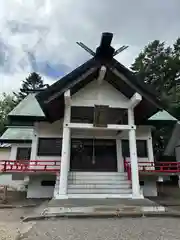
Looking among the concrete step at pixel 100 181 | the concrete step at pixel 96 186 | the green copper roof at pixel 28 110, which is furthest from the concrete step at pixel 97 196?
the green copper roof at pixel 28 110

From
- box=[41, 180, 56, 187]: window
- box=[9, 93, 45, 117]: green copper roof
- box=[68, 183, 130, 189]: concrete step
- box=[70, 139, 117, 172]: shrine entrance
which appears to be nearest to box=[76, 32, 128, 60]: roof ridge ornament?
box=[9, 93, 45, 117]: green copper roof

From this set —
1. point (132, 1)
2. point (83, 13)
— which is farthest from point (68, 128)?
point (132, 1)

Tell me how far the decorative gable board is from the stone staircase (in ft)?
10.1

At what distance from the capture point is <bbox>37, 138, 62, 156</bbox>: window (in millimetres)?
9195

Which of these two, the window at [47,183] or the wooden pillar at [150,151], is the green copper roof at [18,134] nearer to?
the window at [47,183]

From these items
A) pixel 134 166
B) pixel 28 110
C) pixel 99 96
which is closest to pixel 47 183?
pixel 28 110

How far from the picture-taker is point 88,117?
925 cm

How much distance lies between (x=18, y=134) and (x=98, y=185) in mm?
7066

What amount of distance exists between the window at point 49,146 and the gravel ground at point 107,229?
197 inches

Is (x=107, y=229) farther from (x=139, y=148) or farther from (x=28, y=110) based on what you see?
(x=28, y=110)

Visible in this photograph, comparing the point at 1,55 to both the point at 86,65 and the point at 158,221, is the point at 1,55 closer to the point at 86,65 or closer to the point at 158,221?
the point at 86,65

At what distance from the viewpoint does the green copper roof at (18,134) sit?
1151 cm

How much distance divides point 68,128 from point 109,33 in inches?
140

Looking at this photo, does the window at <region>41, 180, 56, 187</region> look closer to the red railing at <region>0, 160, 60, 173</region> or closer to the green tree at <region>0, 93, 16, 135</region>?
the red railing at <region>0, 160, 60, 173</region>
